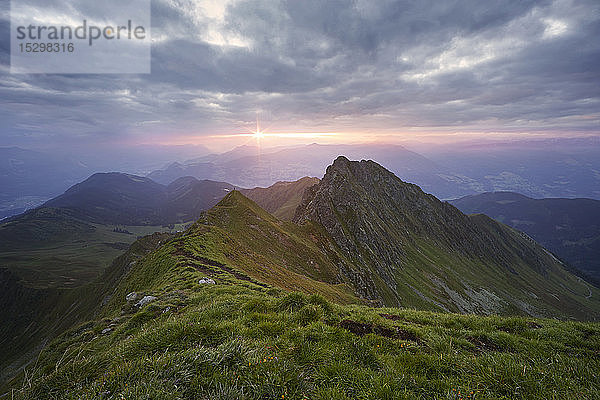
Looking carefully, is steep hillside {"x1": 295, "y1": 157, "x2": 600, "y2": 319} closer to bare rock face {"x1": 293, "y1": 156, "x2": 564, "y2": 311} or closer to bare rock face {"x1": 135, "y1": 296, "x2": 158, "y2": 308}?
bare rock face {"x1": 293, "y1": 156, "x2": 564, "y2": 311}

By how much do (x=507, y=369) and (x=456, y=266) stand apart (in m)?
140

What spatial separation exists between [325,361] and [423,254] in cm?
12451

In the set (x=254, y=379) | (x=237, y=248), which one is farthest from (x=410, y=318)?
(x=237, y=248)

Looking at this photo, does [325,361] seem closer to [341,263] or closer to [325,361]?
[325,361]

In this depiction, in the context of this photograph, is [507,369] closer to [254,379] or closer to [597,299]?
[254,379]

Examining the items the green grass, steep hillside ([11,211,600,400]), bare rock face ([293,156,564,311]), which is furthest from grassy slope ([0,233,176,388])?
the green grass

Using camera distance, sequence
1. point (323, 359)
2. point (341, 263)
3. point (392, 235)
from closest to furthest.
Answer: point (323, 359), point (341, 263), point (392, 235)

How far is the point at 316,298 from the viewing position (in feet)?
37.4

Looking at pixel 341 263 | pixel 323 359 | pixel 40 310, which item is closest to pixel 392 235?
pixel 341 263

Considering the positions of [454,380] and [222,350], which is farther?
[222,350]

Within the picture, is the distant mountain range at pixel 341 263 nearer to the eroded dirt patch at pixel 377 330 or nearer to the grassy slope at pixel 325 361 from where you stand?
the grassy slope at pixel 325 361

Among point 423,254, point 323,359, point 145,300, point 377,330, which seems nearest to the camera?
point 323,359

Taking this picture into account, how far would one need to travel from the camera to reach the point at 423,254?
4481 inches

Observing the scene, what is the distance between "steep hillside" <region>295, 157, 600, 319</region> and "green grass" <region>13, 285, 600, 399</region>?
192 ft
